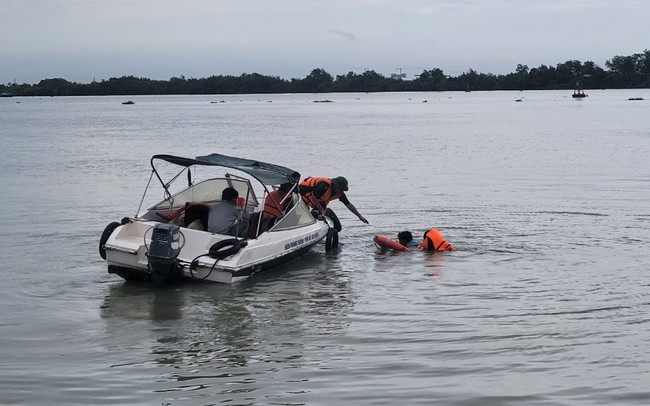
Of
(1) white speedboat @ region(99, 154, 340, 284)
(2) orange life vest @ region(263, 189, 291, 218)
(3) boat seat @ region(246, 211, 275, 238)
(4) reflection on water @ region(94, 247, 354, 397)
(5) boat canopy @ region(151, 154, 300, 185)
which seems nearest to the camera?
(4) reflection on water @ region(94, 247, 354, 397)

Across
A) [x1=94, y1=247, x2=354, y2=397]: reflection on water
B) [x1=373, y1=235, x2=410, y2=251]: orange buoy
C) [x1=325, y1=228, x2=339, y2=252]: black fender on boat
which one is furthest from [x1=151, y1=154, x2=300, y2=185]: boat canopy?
[x1=373, y1=235, x2=410, y2=251]: orange buoy

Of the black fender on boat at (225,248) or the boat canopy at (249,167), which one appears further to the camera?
the boat canopy at (249,167)

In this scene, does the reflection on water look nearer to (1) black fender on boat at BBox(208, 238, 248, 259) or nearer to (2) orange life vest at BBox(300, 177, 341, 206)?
(1) black fender on boat at BBox(208, 238, 248, 259)

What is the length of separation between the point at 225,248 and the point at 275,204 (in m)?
2.60

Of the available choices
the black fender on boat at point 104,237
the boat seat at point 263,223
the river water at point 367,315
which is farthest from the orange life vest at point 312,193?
the black fender on boat at point 104,237

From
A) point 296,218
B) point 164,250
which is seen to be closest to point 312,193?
point 296,218

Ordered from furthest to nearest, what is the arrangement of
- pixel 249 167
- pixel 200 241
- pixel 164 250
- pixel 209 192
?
pixel 209 192, pixel 249 167, pixel 200 241, pixel 164 250

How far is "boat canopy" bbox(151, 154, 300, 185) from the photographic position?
15.9m

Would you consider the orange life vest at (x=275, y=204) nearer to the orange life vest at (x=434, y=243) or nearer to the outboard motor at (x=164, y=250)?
the orange life vest at (x=434, y=243)

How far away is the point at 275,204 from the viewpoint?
16.7m

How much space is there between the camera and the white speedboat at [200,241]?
14.0m

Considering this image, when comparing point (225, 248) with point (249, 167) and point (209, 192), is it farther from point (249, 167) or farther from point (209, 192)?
point (209, 192)

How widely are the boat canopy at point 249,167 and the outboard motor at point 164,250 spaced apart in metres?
2.18

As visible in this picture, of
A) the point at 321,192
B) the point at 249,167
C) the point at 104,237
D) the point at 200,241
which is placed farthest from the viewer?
the point at 321,192
